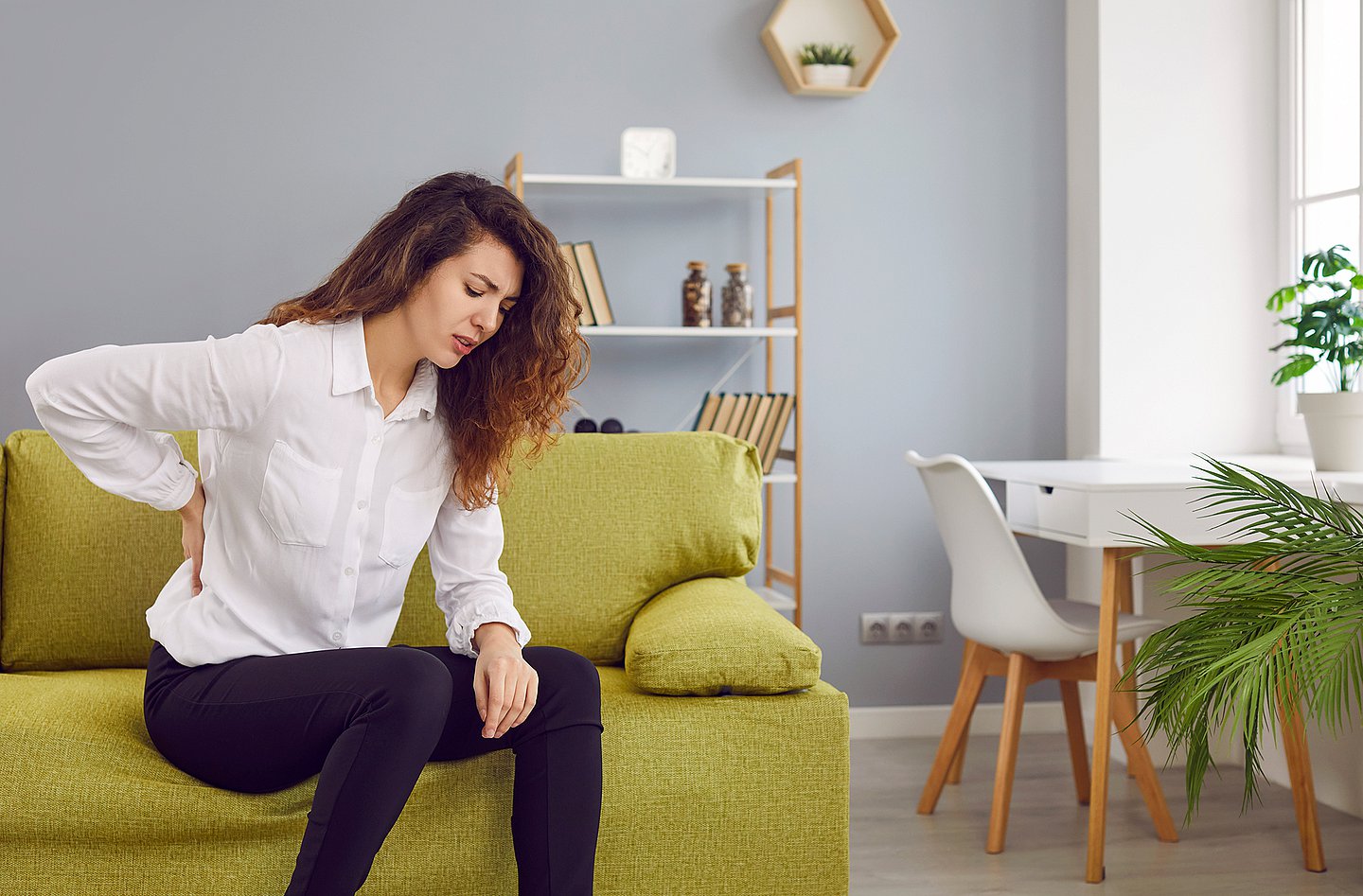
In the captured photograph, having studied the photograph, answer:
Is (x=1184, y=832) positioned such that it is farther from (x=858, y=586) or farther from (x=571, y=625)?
(x=571, y=625)

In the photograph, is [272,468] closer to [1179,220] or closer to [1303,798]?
[1303,798]

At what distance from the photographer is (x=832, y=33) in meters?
3.04

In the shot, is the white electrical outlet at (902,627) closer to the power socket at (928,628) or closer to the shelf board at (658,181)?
the power socket at (928,628)

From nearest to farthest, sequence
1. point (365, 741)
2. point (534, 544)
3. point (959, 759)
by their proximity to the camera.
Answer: point (365, 741)
point (534, 544)
point (959, 759)

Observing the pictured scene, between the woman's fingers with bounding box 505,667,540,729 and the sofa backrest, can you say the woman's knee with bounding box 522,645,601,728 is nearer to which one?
the woman's fingers with bounding box 505,667,540,729

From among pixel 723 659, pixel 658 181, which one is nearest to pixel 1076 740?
pixel 723 659

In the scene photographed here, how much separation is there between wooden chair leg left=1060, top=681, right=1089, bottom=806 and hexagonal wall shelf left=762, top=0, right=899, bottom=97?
1544 mm

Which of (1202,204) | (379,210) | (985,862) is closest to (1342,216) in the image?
Answer: (1202,204)

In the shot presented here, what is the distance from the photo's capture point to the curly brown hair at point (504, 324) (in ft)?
4.96

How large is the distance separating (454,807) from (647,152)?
5.75 ft

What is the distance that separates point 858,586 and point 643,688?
1.47 m

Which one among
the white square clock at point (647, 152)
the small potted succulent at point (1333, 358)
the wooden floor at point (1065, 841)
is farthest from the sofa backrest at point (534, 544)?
the small potted succulent at point (1333, 358)

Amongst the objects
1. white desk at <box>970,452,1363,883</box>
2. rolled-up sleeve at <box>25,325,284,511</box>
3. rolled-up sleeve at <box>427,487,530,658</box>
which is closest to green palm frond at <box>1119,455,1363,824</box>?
white desk at <box>970,452,1363,883</box>

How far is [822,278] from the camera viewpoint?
3088 millimetres
